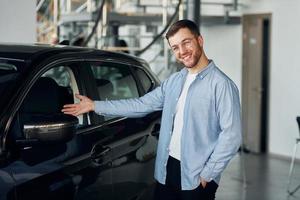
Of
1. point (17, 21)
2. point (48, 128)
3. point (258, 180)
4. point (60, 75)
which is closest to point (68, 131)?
point (48, 128)

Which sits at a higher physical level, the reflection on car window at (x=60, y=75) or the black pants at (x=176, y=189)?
the reflection on car window at (x=60, y=75)

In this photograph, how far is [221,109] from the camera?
11.2 feet

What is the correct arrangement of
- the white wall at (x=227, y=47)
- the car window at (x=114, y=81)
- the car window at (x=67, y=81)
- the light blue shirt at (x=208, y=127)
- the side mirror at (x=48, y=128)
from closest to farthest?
the side mirror at (x=48, y=128) < the light blue shirt at (x=208, y=127) < the car window at (x=67, y=81) < the car window at (x=114, y=81) < the white wall at (x=227, y=47)

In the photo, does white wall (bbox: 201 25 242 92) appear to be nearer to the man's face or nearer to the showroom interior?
the showroom interior

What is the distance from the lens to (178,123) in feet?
11.6

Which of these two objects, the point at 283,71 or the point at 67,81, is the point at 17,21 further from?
the point at 283,71

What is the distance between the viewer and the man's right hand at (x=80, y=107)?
3.69m

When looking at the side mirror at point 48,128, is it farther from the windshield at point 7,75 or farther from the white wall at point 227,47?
the white wall at point 227,47

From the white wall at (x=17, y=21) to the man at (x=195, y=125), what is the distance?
305cm

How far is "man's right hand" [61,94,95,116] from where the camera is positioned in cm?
369

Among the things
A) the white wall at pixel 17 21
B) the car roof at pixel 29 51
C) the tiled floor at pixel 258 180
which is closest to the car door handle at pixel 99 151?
the car roof at pixel 29 51

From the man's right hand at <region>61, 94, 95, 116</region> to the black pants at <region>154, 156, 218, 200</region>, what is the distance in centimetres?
57

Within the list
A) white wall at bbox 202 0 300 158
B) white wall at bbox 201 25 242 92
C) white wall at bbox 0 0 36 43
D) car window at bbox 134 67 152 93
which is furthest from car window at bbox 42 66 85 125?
white wall at bbox 201 25 242 92

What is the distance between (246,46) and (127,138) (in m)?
7.32
